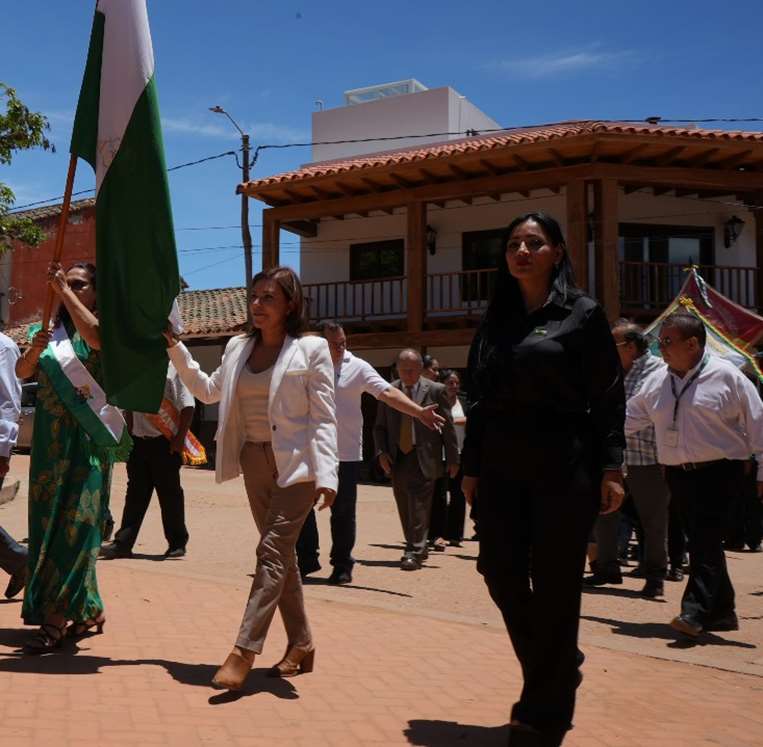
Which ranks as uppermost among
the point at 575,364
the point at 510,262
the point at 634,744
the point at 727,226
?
the point at 727,226

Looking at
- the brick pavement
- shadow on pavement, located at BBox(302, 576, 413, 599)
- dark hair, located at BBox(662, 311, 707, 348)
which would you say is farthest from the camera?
shadow on pavement, located at BBox(302, 576, 413, 599)

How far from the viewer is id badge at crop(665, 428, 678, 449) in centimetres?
607

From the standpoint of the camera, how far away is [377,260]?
24703 mm

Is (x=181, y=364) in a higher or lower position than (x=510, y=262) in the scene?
lower

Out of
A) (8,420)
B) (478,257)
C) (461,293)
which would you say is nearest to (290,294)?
(8,420)

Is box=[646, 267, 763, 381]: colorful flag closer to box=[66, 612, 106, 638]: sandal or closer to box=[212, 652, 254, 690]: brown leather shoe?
box=[66, 612, 106, 638]: sandal

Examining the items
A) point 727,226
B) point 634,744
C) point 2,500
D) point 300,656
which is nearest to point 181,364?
point 300,656

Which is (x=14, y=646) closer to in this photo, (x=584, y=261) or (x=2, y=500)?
(x=2, y=500)

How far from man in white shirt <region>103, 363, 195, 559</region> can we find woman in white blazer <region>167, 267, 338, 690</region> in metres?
4.19

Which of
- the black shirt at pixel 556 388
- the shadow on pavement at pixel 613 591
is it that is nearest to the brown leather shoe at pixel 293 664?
the black shirt at pixel 556 388

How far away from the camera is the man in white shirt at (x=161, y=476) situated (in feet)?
29.0

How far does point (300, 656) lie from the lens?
4645 millimetres

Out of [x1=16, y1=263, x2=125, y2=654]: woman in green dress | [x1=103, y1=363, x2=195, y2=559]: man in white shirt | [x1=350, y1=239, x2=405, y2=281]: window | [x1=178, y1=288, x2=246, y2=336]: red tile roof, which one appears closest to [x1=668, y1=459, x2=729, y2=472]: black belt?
[x1=16, y1=263, x2=125, y2=654]: woman in green dress

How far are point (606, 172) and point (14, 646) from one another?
16792mm
